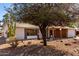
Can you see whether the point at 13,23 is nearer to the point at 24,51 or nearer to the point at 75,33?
the point at 24,51

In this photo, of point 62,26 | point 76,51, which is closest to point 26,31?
point 62,26

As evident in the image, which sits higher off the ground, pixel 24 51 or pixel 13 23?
pixel 13 23

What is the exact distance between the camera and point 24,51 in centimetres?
441

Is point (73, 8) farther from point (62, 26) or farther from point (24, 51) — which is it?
point (24, 51)

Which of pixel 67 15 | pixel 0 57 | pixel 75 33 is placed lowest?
pixel 0 57

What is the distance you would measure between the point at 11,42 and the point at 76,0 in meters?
1.18

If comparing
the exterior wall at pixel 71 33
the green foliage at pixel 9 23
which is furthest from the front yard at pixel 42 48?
the green foliage at pixel 9 23

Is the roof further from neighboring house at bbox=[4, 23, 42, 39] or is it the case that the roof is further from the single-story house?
the single-story house

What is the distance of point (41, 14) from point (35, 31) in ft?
0.90

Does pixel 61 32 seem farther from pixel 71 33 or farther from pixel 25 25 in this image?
pixel 25 25

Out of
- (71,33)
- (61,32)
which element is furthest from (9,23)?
(71,33)

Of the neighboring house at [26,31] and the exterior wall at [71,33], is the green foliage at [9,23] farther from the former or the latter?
the exterior wall at [71,33]

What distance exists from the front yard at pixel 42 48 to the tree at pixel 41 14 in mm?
206

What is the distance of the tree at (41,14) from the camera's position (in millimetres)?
4359
